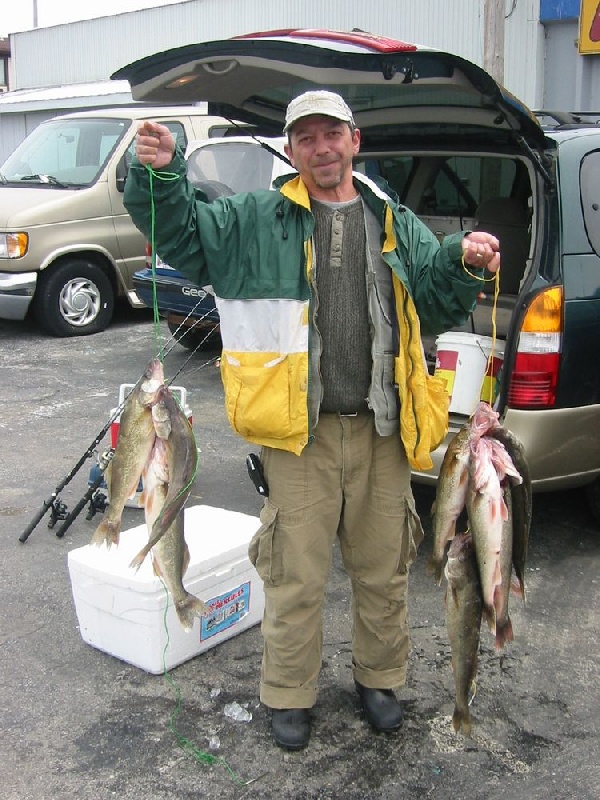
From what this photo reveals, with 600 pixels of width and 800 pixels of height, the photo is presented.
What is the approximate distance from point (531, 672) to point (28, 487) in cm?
333

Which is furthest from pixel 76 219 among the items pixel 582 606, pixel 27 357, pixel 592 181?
pixel 582 606

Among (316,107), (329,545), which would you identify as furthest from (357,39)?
(329,545)

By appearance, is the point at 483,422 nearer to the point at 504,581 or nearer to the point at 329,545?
the point at 504,581

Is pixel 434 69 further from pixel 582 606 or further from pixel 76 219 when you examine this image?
pixel 76 219

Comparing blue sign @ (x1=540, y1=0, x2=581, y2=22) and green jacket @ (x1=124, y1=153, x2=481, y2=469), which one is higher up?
blue sign @ (x1=540, y1=0, x2=581, y2=22)

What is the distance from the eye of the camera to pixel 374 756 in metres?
3.13

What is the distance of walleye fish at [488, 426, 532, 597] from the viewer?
2.73 meters

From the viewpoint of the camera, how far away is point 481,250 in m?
2.77

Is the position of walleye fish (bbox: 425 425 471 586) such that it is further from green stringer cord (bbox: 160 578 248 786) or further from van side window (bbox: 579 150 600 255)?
van side window (bbox: 579 150 600 255)

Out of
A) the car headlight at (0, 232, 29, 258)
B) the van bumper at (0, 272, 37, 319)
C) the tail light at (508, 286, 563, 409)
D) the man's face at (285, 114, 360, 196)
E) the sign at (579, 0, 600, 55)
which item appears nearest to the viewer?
the man's face at (285, 114, 360, 196)

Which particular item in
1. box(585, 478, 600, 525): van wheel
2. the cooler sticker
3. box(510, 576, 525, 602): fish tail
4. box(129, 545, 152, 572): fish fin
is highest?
box(129, 545, 152, 572): fish fin

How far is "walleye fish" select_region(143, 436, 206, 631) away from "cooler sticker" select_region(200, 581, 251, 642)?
53 cm

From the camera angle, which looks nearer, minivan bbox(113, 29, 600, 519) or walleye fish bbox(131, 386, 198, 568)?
walleye fish bbox(131, 386, 198, 568)

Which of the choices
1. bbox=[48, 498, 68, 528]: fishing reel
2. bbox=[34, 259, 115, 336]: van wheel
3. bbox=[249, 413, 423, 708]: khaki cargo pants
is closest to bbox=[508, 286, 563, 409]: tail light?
bbox=[249, 413, 423, 708]: khaki cargo pants
